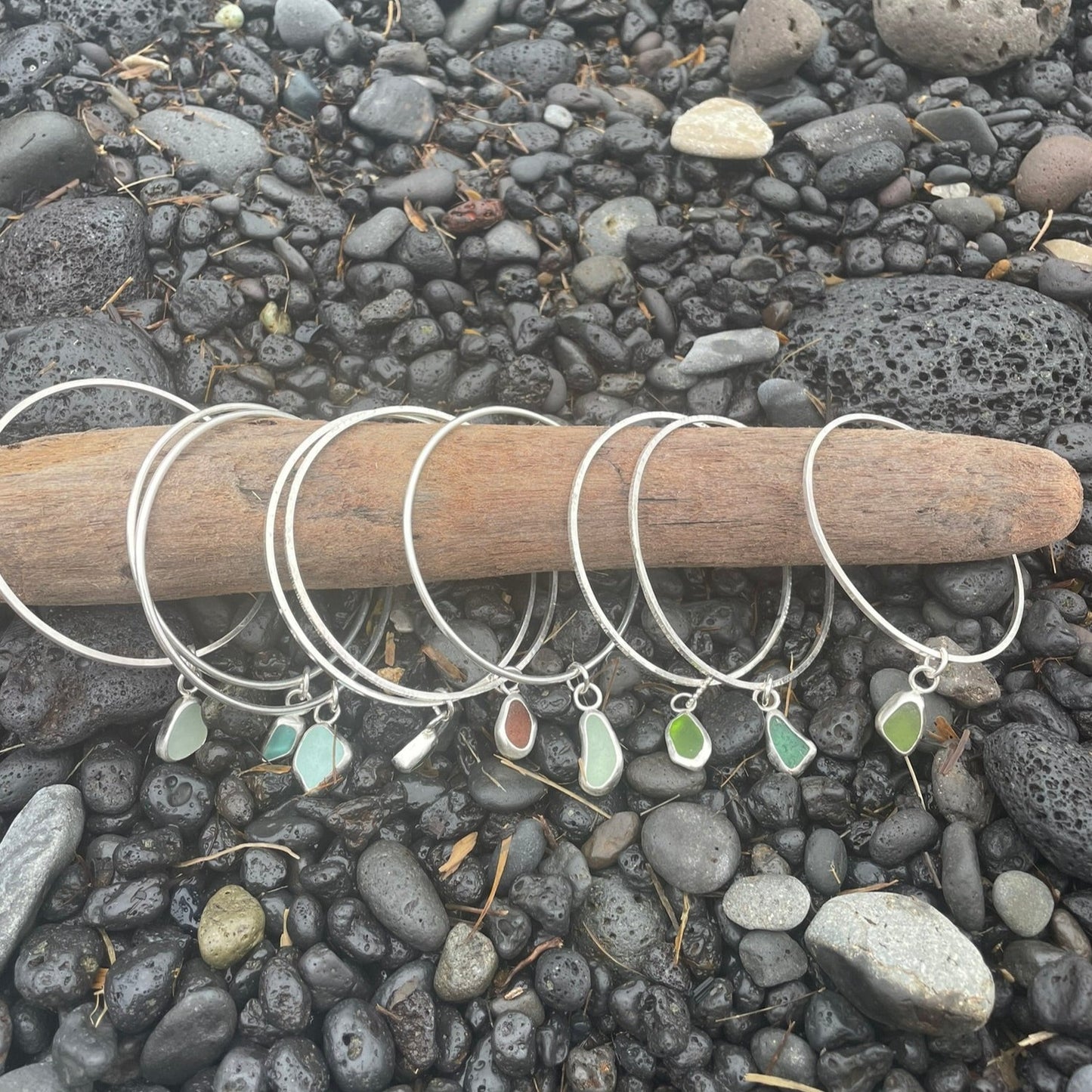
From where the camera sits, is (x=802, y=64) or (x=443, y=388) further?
(x=802, y=64)

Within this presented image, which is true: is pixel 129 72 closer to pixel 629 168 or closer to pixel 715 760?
pixel 629 168

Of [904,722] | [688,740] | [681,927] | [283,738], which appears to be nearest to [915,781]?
[904,722]

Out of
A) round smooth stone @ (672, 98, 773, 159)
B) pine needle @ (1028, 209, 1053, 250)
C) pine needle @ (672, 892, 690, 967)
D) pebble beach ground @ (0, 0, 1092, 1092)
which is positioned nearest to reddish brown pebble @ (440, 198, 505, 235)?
pebble beach ground @ (0, 0, 1092, 1092)

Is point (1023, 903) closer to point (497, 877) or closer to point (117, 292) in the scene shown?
point (497, 877)

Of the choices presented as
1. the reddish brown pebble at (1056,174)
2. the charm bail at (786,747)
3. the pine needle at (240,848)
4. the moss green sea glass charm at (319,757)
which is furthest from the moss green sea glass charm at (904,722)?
the reddish brown pebble at (1056,174)

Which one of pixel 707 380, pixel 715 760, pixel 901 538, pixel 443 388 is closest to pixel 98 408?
pixel 443 388

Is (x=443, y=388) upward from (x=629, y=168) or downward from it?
downward
